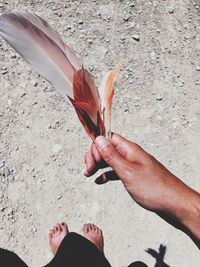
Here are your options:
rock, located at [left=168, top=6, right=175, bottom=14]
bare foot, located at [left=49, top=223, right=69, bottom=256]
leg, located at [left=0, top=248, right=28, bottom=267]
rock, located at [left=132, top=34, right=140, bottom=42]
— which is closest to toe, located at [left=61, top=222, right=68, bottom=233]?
bare foot, located at [left=49, top=223, right=69, bottom=256]

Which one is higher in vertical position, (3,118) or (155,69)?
(3,118)

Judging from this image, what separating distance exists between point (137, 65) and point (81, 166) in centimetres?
93

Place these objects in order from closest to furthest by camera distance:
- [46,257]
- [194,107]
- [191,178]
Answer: [46,257] → [191,178] → [194,107]

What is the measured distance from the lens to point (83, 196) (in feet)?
9.62

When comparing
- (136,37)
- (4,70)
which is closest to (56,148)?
(4,70)

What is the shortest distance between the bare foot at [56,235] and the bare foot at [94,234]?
0.14 metres

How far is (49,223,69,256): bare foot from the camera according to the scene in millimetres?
2789

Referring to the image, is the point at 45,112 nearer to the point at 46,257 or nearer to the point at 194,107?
the point at 46,257

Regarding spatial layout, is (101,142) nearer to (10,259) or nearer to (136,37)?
(10,259)

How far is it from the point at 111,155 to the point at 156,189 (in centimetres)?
23

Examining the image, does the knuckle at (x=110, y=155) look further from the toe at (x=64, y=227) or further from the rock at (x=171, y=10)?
the rock at (x=171, y=10)

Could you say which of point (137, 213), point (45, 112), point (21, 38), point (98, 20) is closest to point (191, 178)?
point (137, 213)

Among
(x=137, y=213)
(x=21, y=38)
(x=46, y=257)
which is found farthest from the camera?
(x=137, y=213)

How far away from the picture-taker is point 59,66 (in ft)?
5.84
